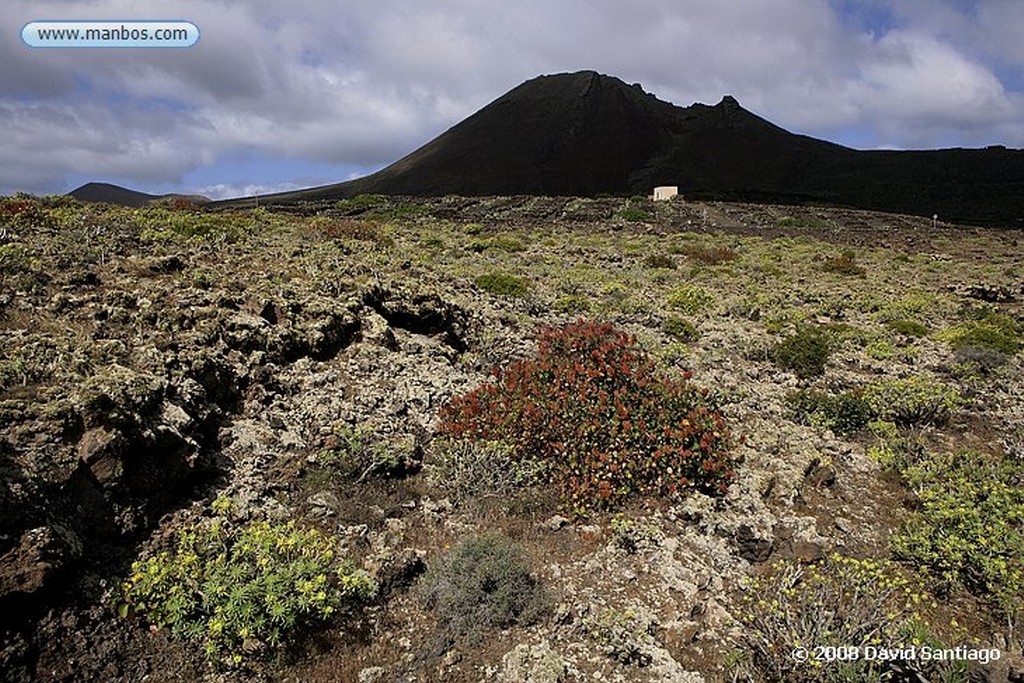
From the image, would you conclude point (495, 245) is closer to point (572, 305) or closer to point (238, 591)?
point (572, 305)

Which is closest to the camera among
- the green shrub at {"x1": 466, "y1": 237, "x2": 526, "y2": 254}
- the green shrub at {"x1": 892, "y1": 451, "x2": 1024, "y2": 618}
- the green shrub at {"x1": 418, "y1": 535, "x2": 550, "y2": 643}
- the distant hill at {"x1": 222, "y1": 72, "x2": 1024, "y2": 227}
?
the green shrub at {"x1": 418, "y1": 535, "x2": 550, "y2": 643}

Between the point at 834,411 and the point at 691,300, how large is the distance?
708 centimetres

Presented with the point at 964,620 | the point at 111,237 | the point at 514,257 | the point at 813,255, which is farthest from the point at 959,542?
the point at 813,255

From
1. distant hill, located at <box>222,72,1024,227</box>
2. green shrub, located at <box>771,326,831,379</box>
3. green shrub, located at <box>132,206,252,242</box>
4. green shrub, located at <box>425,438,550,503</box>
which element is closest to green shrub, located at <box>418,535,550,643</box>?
green shrub, located at <box>425,438,550,503</box>

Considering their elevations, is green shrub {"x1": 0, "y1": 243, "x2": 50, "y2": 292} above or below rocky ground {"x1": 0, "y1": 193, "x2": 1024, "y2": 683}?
above

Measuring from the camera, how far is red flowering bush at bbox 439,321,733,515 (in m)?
6.41

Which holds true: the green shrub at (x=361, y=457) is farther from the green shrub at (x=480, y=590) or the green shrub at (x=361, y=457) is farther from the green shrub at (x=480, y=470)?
the green shrub at (x=480, y=590)

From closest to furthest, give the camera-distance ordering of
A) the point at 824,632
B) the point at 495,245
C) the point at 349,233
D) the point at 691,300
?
the point at 824,632
the point at 691,300
the point at 349,233
the point at 495,245

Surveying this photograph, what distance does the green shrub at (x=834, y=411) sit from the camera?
27.5 ft

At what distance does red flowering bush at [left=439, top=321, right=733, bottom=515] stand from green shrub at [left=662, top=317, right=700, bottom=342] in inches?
192

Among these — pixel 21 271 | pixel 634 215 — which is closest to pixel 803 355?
pixel 21 271

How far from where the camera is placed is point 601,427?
264 inches

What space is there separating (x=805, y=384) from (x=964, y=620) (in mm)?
5825

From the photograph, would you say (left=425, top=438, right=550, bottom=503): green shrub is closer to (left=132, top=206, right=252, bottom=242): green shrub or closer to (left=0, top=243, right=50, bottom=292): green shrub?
(left=0, top=243, right=50, bottom=292): green shrub
